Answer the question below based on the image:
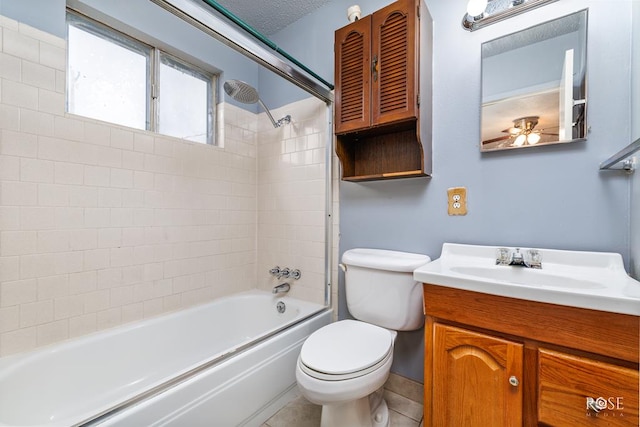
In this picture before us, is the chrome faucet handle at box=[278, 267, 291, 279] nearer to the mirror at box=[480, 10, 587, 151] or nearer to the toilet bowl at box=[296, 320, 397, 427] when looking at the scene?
the toilet bowl at box=[296, 320, 397, 427]

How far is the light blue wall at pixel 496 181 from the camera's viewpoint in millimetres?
1093

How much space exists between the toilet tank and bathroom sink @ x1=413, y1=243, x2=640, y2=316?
0.62 feet

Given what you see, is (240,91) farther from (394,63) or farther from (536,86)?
(536,86)

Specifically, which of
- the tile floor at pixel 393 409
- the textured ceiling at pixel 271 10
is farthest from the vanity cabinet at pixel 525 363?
the textured ceiling at pixel 271 10

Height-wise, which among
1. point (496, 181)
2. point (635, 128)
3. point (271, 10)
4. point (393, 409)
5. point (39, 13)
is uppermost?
point (271, 10)

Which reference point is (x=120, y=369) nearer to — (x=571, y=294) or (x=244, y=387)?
(x=244, y=387)

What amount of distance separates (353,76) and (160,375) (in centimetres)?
201

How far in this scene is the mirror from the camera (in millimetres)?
1143

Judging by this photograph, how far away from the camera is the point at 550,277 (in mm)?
1066

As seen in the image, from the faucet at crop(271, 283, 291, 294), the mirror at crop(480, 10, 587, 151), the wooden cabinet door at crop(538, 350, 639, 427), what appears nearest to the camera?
the wooden cabinet door at crop(538, 350, 639, 427)

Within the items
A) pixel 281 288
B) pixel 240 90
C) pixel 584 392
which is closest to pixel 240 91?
pixel 240 90

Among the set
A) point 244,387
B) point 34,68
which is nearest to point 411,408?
point 244,387

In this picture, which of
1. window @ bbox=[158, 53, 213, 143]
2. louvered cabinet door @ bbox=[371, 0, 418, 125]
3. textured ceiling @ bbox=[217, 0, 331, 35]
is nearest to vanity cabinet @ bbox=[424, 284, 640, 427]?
louvered cabinet door @ bbox=[371, 0, 418, 125]

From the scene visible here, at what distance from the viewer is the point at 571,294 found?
78cm
